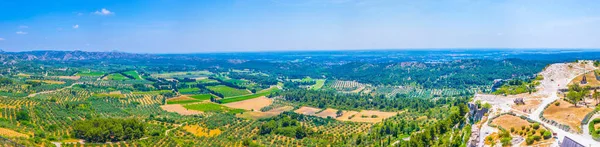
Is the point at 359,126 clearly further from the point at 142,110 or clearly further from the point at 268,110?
the point at 142,110

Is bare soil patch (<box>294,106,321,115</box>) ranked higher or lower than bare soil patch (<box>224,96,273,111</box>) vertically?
lower

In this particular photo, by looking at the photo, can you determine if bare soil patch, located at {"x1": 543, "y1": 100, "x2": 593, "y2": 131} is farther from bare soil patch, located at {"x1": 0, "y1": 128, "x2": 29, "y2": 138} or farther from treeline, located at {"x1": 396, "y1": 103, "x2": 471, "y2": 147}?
bare soil patch, located at {"x1": 0, "y1": 128, "x2": 29, "y2": 138}

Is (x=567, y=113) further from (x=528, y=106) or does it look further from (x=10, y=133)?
(x=10, y=133)

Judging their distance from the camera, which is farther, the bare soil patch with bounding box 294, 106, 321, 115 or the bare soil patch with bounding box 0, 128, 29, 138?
the bare soil patch with bounding box 294, 106, 321, 115

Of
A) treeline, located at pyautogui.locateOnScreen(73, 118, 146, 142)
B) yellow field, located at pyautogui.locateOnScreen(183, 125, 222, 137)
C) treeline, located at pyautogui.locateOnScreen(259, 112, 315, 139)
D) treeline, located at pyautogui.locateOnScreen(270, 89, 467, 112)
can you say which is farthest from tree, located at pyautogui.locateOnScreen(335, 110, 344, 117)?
treeline, located at pyautogui.locateOnScreen(73, 118, 146, 142)

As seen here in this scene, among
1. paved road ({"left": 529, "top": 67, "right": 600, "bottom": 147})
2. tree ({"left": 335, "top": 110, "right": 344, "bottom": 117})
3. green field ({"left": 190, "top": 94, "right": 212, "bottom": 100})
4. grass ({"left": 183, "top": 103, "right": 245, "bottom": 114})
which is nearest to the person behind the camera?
paved road ({"left": 529, "top": 67, "right": 600, "bottom": 147})

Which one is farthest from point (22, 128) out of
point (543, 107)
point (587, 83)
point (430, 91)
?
point (430, 91)

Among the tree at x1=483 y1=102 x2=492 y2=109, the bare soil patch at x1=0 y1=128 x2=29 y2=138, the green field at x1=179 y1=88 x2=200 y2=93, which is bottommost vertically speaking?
the green field at x1=179 y1=88 x2=200 y2=93
